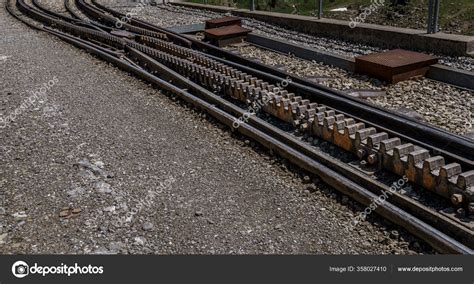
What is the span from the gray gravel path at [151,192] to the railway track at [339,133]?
0.77ft

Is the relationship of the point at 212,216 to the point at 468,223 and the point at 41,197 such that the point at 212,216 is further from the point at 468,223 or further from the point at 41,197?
the point at 468,223

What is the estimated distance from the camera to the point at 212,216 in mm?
4938

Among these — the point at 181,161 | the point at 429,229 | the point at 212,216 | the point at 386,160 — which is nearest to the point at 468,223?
the point at 429,229

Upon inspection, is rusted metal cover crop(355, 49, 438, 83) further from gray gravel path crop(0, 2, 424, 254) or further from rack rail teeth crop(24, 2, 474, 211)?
gray gravel path crop(0, 2, 424, 254)

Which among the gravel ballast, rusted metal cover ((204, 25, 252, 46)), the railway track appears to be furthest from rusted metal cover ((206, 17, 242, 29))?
the railway track

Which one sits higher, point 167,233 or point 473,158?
point 473,158

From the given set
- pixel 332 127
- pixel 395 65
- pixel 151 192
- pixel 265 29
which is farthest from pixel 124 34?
pixel 151 192

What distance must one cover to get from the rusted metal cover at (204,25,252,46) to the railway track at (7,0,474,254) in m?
1.33

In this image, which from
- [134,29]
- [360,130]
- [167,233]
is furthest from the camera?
[134,29]

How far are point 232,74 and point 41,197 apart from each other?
466 cm

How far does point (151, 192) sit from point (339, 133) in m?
2.39

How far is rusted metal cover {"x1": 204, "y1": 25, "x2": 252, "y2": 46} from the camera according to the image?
12.7 meters

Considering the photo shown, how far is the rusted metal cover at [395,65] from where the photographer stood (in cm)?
887

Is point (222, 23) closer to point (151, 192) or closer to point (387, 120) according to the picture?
point (387, 120)
